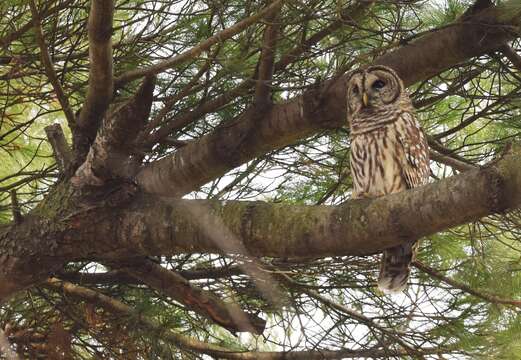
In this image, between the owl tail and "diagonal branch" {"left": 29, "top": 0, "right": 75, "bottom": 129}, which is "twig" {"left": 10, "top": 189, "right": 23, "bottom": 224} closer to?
"diagonal branch" {"left": 29, "top": 0, "right": 75, "bottom": 129}

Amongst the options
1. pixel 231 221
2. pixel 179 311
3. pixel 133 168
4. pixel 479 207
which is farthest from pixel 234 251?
pixel 179 311

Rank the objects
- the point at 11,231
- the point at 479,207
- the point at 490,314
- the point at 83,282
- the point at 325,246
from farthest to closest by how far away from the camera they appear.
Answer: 1. the point at 83,282
2. the point at 490,314
3. the point at 11,231
4. the point at 325,246
5. the point at 479,207

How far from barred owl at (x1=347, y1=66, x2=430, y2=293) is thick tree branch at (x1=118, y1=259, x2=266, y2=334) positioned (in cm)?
61

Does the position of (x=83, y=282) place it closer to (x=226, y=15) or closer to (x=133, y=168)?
(x=133, y=168)

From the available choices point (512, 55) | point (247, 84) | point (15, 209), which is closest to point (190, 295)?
point (15, 209)

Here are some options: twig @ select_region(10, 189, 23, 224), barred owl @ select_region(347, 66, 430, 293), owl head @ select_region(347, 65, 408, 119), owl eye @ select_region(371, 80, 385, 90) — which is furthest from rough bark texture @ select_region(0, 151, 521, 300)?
owl eye @ select_region(371, 80, 385, 90)

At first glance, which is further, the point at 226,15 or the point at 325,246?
the point at 226,15

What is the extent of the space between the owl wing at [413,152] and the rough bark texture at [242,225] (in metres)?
1.07

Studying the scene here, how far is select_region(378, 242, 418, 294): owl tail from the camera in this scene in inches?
131

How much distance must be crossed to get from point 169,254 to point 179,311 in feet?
3.18

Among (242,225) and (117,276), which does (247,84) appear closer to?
(242,225)

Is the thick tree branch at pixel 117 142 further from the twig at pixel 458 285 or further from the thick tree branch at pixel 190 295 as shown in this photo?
the twig at pixel 458 285

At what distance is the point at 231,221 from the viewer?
2662 millimetres

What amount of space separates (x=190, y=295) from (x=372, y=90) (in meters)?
1.19
